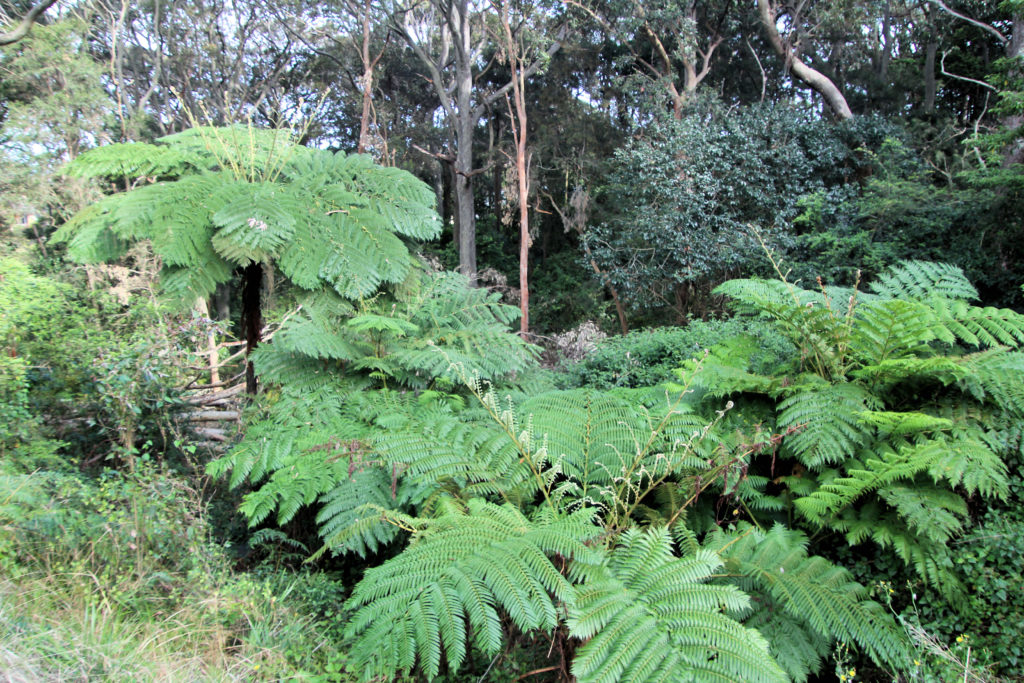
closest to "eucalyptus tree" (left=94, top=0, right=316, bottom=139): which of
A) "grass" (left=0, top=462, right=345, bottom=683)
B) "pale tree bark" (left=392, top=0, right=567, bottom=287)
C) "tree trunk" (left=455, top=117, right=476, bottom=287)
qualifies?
"pale tree bark" (left=392, top=0, right=567, bottom=287)

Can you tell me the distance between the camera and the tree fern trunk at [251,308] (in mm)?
3361

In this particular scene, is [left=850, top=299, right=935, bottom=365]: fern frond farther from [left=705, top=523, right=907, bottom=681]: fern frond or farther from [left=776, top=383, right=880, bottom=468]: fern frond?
[left=705, top=523, right=907, bottom=681]: fern frond

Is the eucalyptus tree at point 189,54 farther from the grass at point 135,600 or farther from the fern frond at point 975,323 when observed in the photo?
the fern frond at point 975,323

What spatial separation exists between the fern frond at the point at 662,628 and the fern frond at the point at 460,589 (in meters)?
0.12

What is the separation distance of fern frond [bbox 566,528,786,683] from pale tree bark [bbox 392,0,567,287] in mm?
9765

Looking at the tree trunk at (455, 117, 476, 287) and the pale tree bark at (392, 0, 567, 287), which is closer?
the pale tree bark at (392, 0, 567, 287)

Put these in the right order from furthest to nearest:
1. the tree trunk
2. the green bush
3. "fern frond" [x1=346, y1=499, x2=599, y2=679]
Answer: the tree trunk
the green bush
"fern frond" [x1=346, y1=499, x2=599, y2=679]

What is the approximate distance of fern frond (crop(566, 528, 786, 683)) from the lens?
163 cm

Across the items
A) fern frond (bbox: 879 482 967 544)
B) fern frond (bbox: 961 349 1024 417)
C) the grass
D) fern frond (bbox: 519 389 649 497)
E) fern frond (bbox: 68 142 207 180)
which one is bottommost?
the grass

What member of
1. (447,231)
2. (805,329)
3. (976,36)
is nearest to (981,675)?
(805,329)

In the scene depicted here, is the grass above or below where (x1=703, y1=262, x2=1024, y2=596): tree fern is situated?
below

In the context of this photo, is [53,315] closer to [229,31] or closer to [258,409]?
[258,409]

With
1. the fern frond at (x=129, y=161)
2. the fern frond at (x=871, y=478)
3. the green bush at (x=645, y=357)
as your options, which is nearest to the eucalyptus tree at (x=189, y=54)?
the green bush at (x=645, y=357)

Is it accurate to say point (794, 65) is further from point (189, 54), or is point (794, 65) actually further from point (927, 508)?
point (189, 54)
